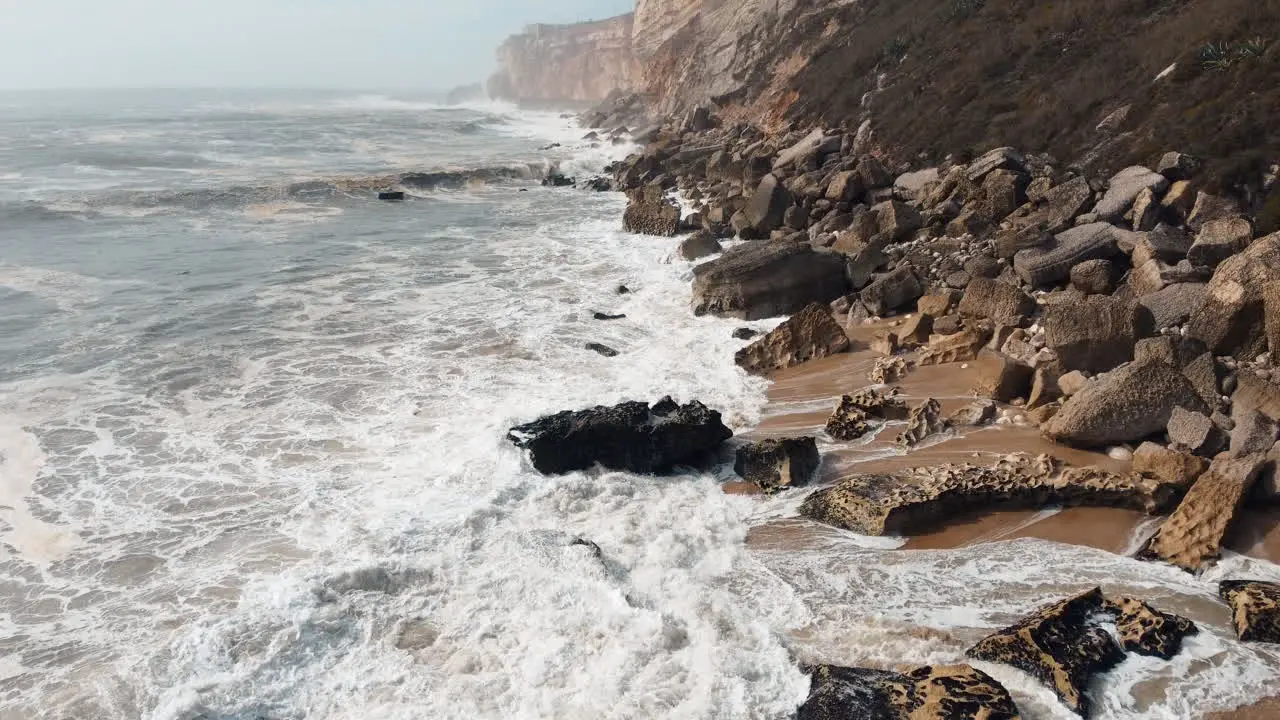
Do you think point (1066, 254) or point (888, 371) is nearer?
point (888, 371)

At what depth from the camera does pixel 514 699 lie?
553 cm

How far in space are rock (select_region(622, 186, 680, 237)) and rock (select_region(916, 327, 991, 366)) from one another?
11.4 m

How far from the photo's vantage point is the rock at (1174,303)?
9.30m

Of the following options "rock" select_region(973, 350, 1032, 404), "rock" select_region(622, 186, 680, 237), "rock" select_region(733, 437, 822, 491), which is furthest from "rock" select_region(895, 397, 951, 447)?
"rock" select_region(622, 186, 680, 237)

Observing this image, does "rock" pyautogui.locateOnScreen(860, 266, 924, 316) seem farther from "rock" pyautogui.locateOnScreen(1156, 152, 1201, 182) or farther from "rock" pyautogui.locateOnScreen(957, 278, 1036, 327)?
"rock" pyautogui.locateOnScreen(1156, 152, 1201, 182)

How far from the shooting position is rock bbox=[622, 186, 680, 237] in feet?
70.3

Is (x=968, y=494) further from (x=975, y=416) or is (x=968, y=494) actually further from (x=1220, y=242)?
(x=1220, y=242)

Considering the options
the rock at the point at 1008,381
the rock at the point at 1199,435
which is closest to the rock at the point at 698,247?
the rock at the point at 1008,381

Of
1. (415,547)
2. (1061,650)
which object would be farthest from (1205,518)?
(415,547)

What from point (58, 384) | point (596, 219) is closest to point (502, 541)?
point (58, 384)

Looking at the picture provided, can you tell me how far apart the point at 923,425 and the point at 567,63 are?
335 ft

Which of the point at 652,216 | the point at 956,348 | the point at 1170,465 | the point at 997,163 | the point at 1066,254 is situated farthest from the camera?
the point at 652,216

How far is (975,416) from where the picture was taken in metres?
8.90

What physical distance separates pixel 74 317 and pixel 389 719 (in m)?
13.0
